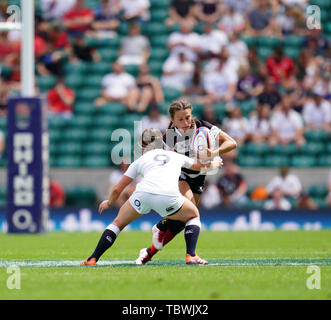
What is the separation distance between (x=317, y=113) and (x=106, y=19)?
5.62 meters

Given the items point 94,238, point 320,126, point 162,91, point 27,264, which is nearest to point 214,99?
point 162,91

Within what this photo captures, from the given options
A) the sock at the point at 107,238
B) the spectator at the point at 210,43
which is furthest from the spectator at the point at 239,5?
the sock at the point at 107,238

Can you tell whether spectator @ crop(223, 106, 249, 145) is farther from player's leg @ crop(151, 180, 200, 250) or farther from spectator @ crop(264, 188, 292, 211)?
player's leg @ crop(151, 180, 200, 250)

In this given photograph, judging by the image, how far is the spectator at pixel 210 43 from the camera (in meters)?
17.6

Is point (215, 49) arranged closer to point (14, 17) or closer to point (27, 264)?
point (14, 17)

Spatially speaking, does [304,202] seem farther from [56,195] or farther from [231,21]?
[231,21]

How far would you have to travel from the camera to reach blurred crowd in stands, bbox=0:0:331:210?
16047mm

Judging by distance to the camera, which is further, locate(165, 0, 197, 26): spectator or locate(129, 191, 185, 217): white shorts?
locate(165, 0, 197, 26): spectator

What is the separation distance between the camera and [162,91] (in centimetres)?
1719

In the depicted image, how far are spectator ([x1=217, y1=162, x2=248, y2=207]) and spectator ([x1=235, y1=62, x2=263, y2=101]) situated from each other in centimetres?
229

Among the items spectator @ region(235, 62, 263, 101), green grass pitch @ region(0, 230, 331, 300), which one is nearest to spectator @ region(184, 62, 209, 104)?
spectator @ region(235, 62, 263, 101)

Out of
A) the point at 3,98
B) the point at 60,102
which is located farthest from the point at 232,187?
the point at 3,98

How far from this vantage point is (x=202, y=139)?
26.1 feet
